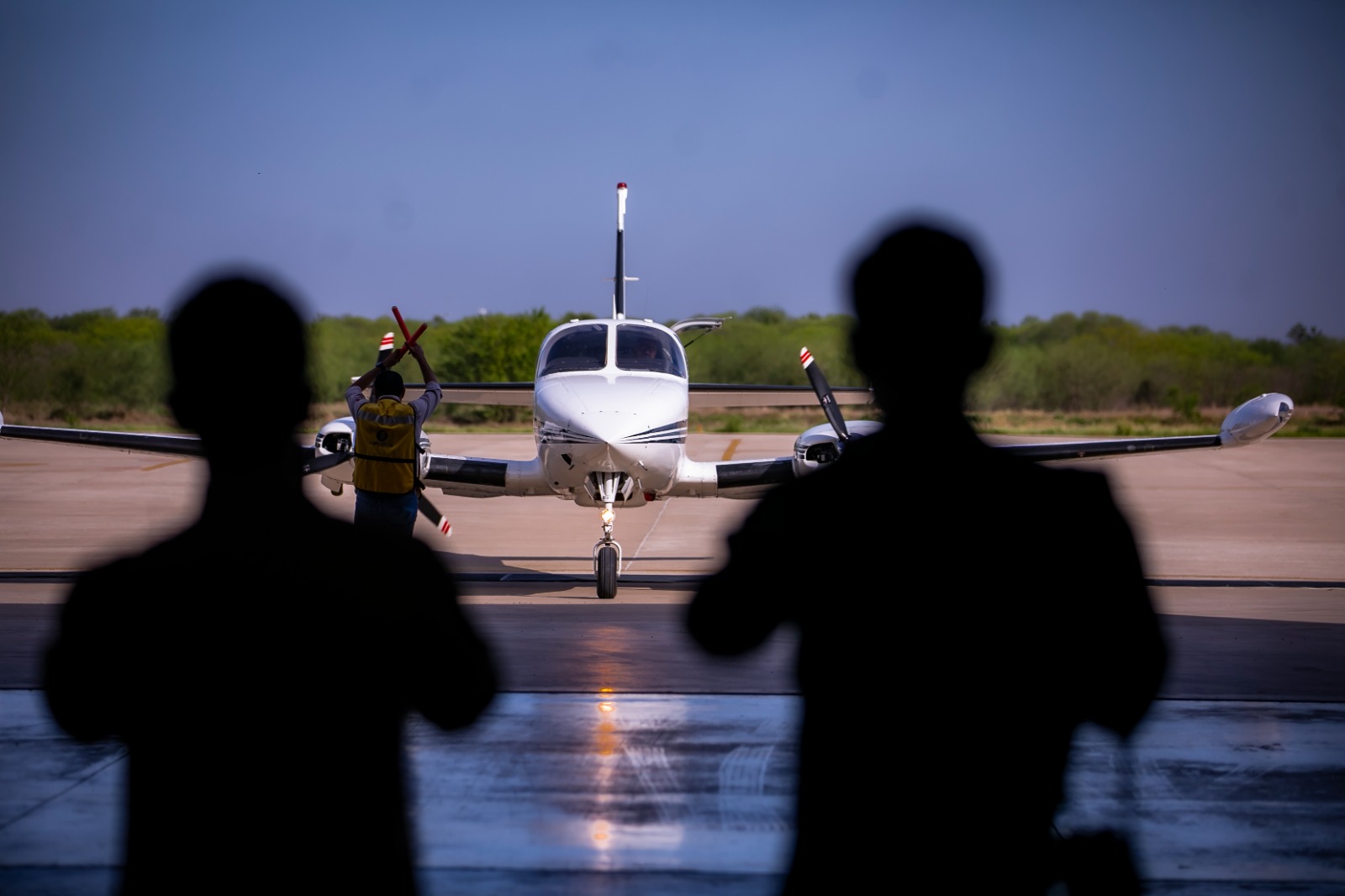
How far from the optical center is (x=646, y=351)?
12.1 metres

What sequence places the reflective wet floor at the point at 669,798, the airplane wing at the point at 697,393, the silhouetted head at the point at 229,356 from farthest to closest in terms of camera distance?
1. the airplane wing at the point at 697,393
2. the reflective wet floor at the point at 669,798
3. the silhouetted head at the point at 229,356

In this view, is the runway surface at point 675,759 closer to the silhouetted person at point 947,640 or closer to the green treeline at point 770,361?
the silhouetted person at point 947,640

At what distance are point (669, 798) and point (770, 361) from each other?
209 feet

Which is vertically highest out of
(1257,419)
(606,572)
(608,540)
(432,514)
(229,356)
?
(229,356)

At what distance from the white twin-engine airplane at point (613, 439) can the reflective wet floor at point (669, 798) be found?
4.69m

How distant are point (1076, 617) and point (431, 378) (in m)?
8.43

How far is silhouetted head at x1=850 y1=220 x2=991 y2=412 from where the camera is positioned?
6.27 ft

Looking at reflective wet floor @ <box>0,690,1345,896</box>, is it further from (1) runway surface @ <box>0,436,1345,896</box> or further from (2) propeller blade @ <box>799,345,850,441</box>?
(2) propeller blade @ <box>799,345,850,441</box>

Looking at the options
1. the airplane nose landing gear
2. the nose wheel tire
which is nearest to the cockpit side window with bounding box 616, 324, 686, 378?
the airplane nose landing gear

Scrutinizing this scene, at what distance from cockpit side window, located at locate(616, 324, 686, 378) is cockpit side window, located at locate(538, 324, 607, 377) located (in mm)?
164

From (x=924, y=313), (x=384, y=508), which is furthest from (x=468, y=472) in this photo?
(x=924, y=313)

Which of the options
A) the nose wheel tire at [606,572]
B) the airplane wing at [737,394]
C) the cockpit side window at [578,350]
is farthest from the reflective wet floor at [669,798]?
the airplane wing at [737,394]

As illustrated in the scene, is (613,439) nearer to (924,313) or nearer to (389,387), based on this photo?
(389,387)

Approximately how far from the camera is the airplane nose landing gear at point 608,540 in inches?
436
